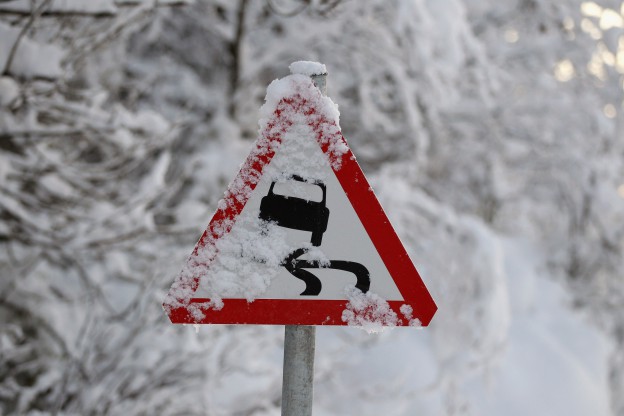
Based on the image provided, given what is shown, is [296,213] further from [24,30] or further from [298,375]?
[24,30]

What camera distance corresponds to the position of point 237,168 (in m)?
2.62

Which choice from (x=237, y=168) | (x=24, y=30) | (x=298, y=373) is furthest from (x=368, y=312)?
(x=237, y=168)

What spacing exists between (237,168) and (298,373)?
143 cm

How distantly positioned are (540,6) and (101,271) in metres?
3.58

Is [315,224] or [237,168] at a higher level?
[237,168]

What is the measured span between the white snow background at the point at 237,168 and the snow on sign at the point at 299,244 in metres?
0.95

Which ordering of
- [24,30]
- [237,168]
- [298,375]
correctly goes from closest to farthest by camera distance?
1. [298,375]
2. [24,30]
3. [237,168]

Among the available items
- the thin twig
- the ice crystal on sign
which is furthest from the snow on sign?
the thin twig

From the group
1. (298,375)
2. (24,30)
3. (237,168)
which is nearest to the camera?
(298,375)

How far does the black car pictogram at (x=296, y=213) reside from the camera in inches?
52.4

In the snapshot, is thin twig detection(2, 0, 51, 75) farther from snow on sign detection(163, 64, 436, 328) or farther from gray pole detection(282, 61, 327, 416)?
gray pole detection(282, 61, 327, 416)

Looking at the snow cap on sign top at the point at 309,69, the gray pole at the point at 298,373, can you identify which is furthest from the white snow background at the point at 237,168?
the gray pole at the point at 298,373

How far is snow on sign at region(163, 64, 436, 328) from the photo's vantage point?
1304mm

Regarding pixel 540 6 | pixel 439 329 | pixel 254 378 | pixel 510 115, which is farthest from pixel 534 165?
pixel 254 378
